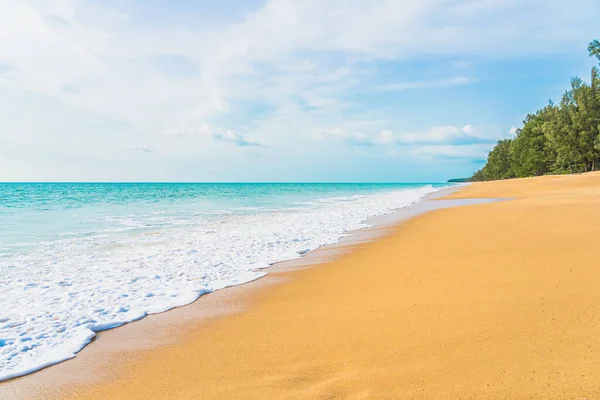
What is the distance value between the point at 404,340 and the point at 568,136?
182 ft

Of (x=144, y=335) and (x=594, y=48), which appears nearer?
(x=144, y=335)

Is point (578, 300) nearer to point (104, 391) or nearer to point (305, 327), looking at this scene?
point (305, 327)

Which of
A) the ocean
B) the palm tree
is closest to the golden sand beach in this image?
the ocean

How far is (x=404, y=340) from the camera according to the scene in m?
3.58

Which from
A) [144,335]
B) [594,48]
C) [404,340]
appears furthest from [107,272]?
[594,48]

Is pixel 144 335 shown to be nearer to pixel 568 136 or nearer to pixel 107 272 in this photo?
pixel 107 272

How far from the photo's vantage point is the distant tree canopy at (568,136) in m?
44.4

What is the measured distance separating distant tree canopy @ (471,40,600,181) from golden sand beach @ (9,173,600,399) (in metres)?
44.9

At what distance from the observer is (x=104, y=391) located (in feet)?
10.5

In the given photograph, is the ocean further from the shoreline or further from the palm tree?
→ the palm tree

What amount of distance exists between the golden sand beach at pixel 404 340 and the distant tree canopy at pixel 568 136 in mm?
44856

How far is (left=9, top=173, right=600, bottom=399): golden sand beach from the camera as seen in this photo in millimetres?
2801

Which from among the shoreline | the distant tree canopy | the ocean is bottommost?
the shoreline

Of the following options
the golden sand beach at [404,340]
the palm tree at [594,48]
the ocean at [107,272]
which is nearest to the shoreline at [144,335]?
the ocean at [107,272]
